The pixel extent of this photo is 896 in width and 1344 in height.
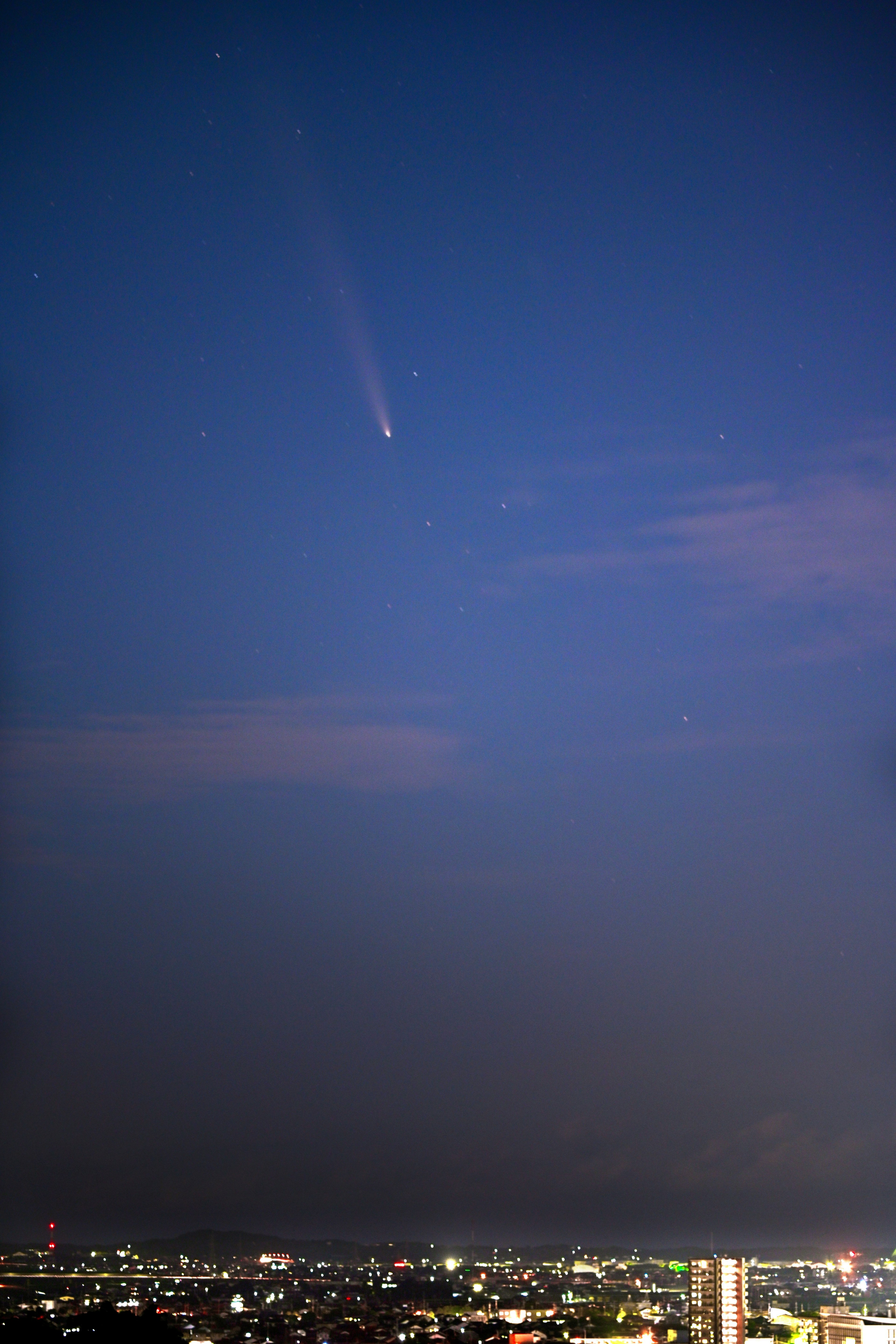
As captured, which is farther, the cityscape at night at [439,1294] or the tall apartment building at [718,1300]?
the tall apartment building at [718,1300]

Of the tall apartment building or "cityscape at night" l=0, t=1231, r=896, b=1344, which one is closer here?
"cityscape at night" l=0, t=1231, r=896, b=1344

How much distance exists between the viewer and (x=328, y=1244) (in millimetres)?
35719

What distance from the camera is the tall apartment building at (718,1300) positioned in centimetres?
3134

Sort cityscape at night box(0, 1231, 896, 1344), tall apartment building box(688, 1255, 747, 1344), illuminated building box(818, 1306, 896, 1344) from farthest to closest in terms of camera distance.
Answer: tall apartment building box(688, 1255, 747, 1344) → illuminated building box(818, 1306, 896, 1344) → cityscape at night box(0, 1231, 896, 1344)

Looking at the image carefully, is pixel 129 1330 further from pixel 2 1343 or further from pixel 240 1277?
pixel 240 1277

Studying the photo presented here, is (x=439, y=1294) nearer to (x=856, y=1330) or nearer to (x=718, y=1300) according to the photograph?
(x=718, y=1300)

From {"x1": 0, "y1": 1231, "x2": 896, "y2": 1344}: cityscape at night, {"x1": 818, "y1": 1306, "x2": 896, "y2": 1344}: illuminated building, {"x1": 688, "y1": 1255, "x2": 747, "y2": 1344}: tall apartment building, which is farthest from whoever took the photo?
{"x1": 688, "y1": 1255, "x2": 747, "y2": 1344}: tall apartment building

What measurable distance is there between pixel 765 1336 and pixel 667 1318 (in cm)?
332

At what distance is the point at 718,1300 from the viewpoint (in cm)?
3278

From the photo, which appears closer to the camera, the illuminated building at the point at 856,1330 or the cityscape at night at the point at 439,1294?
the cityscape at night at the point at 439,1294

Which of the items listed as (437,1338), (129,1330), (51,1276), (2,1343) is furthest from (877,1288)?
(2,1343)

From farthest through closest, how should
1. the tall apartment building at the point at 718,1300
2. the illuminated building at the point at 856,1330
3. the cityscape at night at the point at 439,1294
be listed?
the tall apartment building at the point at 718,1300
the illuminated building at the point at 856,1330
the cityscape at night at the point at 439,1294

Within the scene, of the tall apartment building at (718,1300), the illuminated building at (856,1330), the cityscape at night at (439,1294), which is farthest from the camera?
the tall apartment building at (718,1300)

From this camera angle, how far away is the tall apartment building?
103ft
